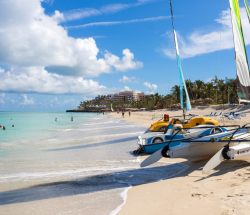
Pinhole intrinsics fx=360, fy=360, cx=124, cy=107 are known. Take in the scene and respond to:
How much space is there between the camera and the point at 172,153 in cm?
1061

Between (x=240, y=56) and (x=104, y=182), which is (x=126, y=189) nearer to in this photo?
(x=104, y=182)

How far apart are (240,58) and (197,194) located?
3.32 m

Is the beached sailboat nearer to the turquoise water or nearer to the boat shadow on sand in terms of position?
the boat shadow on sand

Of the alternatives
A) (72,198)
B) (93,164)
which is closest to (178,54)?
(93,164)

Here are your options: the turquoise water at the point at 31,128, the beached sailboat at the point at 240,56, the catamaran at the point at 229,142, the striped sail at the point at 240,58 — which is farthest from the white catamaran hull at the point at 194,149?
the turquoise water at the point at 31,128

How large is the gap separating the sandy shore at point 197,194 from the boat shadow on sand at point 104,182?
0.97 ft

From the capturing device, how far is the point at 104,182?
10.0 metres

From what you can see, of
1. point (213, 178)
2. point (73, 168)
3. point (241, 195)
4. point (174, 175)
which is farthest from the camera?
point (73, 168)

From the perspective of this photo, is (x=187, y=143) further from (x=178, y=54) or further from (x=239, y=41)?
(x=178, y=54)

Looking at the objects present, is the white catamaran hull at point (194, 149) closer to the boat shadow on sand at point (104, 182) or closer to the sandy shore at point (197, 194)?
the boat shadow on sand at point (104, 182)

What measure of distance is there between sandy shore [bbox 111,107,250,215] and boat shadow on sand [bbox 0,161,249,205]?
0.97ft

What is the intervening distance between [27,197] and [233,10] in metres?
6.66

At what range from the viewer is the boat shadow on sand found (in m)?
8.84

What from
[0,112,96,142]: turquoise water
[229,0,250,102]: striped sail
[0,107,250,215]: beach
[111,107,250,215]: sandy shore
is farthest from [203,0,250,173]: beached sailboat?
[0,112,96,142]: turquoise water
